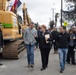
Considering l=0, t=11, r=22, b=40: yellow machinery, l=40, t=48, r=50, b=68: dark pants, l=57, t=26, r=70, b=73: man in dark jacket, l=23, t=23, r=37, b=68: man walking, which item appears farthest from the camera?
l=0, t=11, r=22, b=40: yellow machinery

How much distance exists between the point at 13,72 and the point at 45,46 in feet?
5.22

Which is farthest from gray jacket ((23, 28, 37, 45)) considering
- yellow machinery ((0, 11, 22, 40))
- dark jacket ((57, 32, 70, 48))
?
yellow machinery ((0, 11, 22, 40))

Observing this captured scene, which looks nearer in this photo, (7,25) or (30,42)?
(30,42)

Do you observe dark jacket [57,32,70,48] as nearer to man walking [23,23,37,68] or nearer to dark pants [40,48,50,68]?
dark pants [40,48,50,68]

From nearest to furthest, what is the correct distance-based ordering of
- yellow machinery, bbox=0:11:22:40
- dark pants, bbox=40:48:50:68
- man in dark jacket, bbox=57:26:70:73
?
1. man in dark jacket, bbox=57:26:70:73
2. dark pants, bbox=40:48:50:68
3. yellow machinery, bbox=0:11:22:40

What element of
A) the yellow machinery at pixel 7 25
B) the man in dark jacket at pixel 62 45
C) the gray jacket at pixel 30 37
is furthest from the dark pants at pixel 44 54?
the yellow machinery at pixel 7 25

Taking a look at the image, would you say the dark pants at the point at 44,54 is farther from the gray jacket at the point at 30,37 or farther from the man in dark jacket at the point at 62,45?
the gray jacket at the point at 30,37

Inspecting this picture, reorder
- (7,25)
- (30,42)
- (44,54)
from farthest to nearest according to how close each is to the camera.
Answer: (7,25) → (30,42) → (44,54)

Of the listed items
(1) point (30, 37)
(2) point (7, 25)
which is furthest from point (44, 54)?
(2) point (7, 25)

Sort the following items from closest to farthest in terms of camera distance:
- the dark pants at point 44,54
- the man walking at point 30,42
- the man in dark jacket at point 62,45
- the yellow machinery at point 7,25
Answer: the man in dark jacket at point 62,45 < the dark pants at point 44,54 < the man walking at point 30,42 < the yellow machinery at point 7,25

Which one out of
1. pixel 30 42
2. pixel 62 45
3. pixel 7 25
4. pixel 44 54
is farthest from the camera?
pixel 7 25

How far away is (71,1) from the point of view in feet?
255

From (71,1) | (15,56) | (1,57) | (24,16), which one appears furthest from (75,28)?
(71,1)

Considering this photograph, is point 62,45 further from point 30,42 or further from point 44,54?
point 30,42
